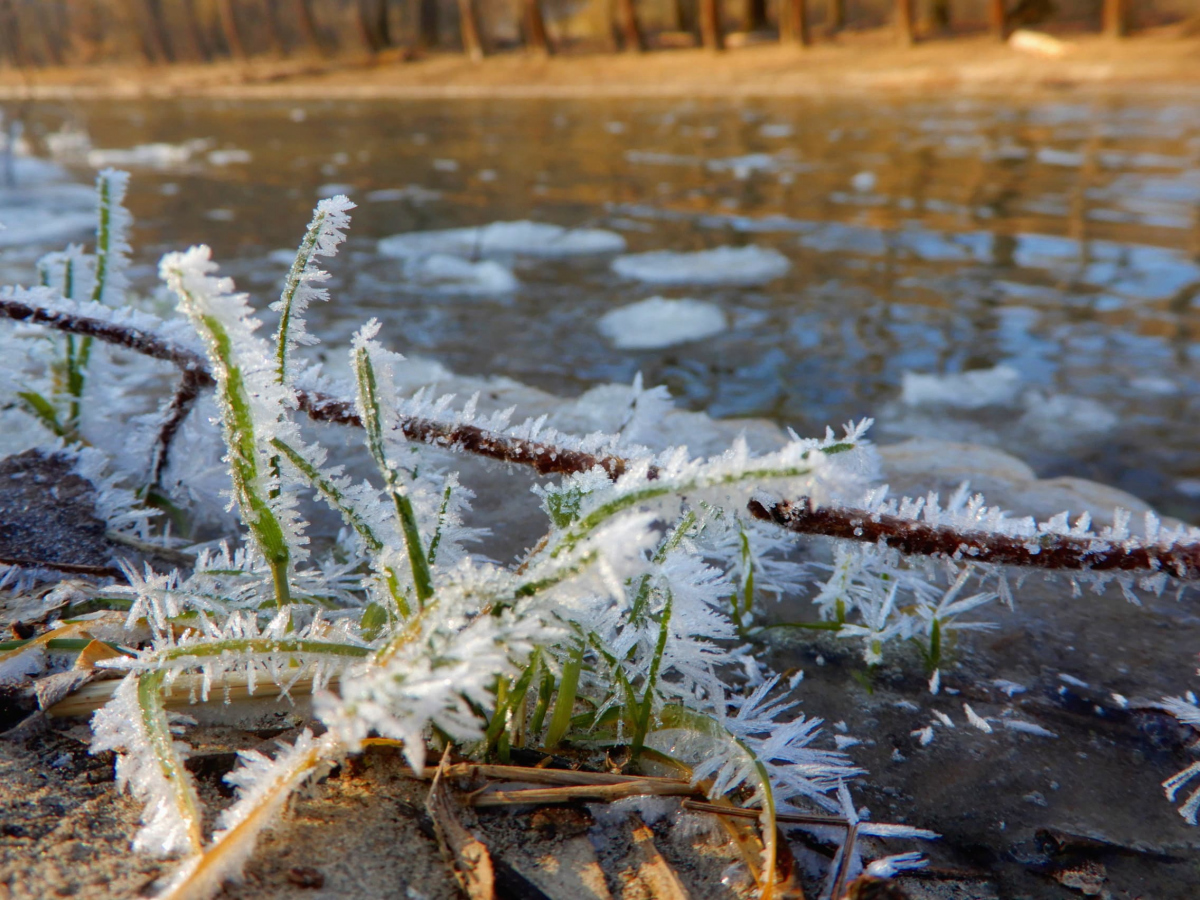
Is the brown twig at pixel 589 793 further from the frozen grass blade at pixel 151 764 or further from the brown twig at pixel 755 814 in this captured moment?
the frozen grass blade at pixel 151 764

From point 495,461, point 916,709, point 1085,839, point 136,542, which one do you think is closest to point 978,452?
point 916,709

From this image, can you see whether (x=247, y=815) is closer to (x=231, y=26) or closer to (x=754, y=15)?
(x=754, y=15)

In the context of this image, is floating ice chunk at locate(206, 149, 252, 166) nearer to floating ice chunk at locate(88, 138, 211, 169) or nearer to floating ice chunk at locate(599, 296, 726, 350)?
floating ice chunk at locate(88, 138, 211, 169)

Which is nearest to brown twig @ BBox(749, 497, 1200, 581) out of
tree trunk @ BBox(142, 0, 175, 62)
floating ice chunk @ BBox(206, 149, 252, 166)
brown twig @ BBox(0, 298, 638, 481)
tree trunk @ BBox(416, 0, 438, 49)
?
brown twig @ BBox(0, 298, 638, 481)

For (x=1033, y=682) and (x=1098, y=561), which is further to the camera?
(x=1033, y=682)

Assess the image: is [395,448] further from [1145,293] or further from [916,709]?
[1145,293]

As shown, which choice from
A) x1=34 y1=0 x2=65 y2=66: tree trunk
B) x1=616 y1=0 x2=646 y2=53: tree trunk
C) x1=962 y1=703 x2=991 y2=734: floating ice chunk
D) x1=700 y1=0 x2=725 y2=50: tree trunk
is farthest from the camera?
x1=34 y1=0 x2=65 y2=66: tree trunk

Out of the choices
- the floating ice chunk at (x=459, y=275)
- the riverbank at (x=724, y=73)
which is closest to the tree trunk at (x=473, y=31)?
the riverbank at (x=724, y=73)
